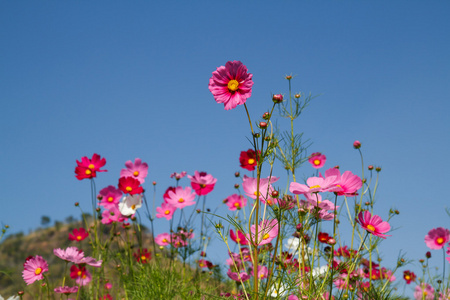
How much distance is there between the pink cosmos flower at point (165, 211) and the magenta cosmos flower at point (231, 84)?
187 cm

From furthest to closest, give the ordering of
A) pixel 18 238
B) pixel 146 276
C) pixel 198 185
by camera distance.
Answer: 1. pixel 18 238
2. pixel 198 185
3. pixel 146 276

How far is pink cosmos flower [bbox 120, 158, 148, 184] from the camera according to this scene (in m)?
3.13

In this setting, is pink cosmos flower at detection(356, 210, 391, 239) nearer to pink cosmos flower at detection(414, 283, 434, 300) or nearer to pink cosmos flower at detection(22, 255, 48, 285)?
pink cosmos flower at detection(22, 255, 48, 285)

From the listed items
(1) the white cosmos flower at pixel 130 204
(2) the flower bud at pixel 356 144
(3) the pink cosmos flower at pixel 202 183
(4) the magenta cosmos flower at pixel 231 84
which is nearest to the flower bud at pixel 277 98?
(4) the magenta cosmos flower at pixel 231 84

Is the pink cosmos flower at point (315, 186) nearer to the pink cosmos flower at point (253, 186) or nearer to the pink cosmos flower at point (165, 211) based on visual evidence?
the pink cosmos flower at point (253, 186)

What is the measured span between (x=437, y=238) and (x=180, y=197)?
79.5 inches

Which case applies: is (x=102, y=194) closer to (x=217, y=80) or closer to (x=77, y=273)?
(x=77, y=273)

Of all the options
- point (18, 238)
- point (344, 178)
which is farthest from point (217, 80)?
point (18, 238)

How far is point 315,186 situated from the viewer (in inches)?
59.5

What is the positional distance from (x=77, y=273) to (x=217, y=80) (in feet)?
7.65

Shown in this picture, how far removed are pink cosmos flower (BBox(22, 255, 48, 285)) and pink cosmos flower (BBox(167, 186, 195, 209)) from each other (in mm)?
1008

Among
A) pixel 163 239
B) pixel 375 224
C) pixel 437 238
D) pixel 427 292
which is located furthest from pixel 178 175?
pixel 427 292

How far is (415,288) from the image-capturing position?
4207mm

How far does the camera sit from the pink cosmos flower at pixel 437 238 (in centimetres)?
293
